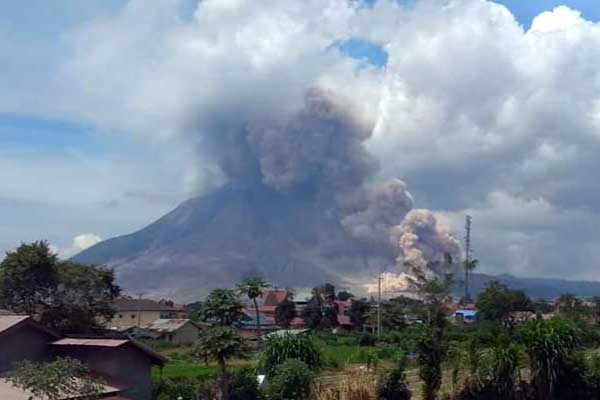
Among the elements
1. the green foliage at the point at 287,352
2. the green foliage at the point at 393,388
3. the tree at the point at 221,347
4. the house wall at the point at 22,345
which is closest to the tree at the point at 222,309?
the tree at the point at 221,347

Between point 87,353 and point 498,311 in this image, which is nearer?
point 87,353

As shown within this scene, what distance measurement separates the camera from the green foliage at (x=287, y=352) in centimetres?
3369

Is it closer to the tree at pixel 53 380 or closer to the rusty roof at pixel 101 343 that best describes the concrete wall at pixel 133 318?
the rusty roof at pixel 101 343

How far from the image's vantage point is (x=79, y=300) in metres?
46.0

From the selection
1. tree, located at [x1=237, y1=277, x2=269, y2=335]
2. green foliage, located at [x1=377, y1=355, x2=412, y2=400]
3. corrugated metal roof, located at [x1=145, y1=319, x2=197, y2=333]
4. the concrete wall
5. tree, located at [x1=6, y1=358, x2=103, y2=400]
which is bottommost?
green foliage, located at [x1=377, y1=355, x2=412, y2=400]

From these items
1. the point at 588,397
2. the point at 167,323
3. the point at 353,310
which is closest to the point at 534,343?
the point at 588,397

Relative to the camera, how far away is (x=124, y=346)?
2855cm

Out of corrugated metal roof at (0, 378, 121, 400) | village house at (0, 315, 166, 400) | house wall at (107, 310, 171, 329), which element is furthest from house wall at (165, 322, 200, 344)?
corrugated metal roof at (0, 378, 121, 400)

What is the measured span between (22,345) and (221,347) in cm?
873

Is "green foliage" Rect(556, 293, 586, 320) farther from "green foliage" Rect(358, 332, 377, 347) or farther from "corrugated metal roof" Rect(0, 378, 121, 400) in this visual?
"corrugated metal roof" Rect(0, 378, 121, 400)

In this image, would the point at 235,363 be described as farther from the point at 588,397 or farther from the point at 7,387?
the point at 7,387

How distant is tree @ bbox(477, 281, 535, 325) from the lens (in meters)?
81.4

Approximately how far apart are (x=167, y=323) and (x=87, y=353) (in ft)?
205

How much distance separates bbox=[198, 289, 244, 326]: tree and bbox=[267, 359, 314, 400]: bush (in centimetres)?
777
